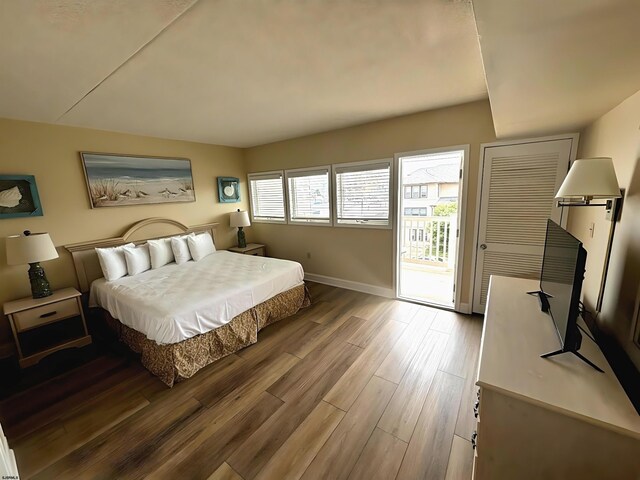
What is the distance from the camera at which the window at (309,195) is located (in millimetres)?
4004

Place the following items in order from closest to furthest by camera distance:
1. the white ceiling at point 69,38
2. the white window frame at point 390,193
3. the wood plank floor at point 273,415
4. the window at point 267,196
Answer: the white ceiling at point 69,38 → the wood plank floor at point 273,415 → the white window frame at point 390,193 → the window at point 267,196

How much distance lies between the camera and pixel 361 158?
3547 mm

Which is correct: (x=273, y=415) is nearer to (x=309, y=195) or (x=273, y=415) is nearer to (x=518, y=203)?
(x=518, y=203)

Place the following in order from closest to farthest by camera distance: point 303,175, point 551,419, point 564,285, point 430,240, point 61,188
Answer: point 551,419 → point 564,285 → point 61,188 → point 303,175 → point 430,240

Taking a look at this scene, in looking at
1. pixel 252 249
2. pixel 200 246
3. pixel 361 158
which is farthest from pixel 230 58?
pixel 252 249

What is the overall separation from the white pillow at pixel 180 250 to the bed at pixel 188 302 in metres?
0.11

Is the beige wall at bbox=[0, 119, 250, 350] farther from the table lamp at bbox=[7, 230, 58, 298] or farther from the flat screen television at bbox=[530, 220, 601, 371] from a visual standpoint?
the flat screen television at bbox=[530, 220, 601, 371]

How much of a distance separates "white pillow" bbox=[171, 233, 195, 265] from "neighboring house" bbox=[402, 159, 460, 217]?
3.75m

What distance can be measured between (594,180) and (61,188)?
4.70 meters

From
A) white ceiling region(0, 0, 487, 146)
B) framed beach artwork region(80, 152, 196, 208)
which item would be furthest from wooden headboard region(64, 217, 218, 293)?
white ceiling region(0, 0, 487, 146)

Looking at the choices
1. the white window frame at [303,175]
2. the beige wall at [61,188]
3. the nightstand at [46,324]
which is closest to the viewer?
the nightstand at [46,324]

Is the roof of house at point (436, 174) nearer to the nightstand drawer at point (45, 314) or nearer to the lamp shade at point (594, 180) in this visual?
the lamp shade at point (594, 180)

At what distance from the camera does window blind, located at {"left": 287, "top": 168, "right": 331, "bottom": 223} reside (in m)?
4.01

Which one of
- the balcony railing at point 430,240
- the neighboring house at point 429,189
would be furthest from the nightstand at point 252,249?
the neighboring house at point 429,189
